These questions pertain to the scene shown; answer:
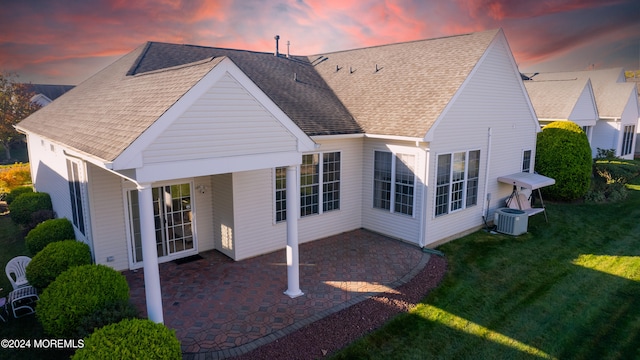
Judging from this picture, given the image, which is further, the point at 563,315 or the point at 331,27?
the point at 331,27

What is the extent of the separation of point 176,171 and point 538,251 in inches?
468

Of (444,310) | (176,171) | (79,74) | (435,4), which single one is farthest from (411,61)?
(79,74)

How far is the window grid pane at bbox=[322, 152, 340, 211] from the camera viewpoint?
13211 millimetres

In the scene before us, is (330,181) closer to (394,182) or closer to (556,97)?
(394,182)

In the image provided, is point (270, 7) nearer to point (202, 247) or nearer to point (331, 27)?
point (331, 27)

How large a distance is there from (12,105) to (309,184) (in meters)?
41.4

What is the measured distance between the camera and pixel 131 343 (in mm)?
5594

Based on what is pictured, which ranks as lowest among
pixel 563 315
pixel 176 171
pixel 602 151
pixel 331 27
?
pixel 563 315

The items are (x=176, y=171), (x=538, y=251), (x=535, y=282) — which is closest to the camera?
(x=176, y=171)

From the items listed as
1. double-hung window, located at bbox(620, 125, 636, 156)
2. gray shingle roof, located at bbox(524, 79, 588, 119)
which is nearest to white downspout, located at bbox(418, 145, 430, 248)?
gray shingle roof, located at bbox(524, 79, 588, 119)

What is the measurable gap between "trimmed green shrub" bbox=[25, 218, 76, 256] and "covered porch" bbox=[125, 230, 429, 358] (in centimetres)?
280

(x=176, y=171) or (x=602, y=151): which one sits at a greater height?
(x=176, y=171)

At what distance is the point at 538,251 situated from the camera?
1274 centimetres

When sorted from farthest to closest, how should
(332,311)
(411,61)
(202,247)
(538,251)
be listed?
(411,61) → (538,251) → (202,247) → (332,311)
